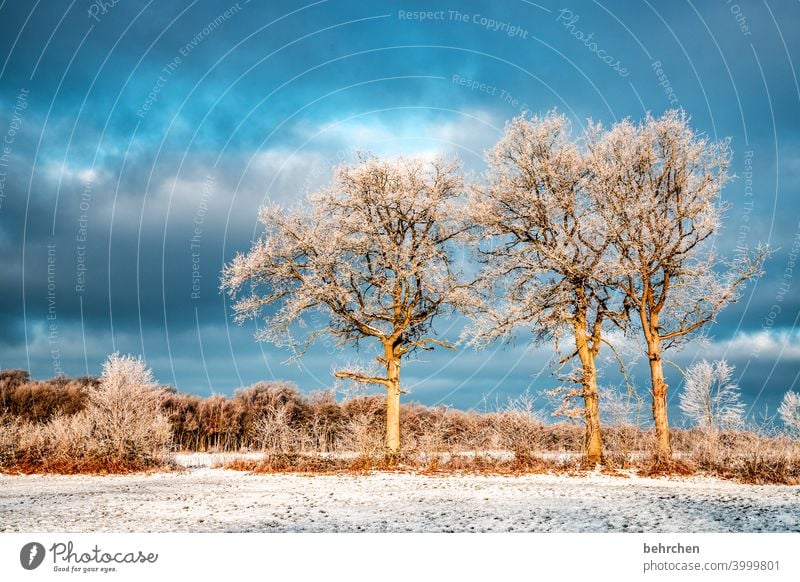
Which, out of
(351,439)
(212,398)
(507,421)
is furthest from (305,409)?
(507,421)

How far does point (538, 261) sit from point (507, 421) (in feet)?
20.4

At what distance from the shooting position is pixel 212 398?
43531 mm

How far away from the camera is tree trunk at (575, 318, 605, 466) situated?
22.3 m

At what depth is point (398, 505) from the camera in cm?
1202

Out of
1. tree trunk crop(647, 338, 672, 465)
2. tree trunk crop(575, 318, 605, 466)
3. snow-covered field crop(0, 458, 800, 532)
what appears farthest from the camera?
tree trunk crop(575, 318, 605, 466)

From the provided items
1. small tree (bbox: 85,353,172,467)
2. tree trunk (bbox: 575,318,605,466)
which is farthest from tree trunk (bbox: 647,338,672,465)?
small tree (bbox: 85,353,172,467)

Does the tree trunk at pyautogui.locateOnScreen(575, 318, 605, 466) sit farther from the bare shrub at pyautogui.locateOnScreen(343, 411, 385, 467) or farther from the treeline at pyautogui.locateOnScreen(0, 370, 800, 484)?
the bare shrub at pyautogui.locateOnScreen(343, 411, 385, 467)

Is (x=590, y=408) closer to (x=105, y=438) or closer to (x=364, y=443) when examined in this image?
(x=364, y=443)
